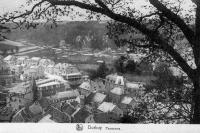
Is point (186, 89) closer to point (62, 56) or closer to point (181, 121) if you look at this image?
point (181, 121)

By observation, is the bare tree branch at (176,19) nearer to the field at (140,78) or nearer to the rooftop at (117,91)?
the field at (140,78)

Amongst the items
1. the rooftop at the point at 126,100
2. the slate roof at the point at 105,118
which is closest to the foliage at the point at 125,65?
the rooftop at the point at 126,100

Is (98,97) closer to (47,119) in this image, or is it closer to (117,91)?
(117,91)

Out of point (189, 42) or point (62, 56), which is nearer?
point (189, 42)

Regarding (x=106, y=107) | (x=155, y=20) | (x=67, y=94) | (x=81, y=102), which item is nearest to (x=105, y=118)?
(x=106, y=107)

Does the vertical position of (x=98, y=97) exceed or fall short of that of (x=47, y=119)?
it exceeds it

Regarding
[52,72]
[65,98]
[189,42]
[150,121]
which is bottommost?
[150,121]

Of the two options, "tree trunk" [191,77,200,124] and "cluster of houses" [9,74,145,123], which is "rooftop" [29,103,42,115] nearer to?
"cluster of houses" [9,74,145,123]

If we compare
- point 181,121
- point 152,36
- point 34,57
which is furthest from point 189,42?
point 34,57
